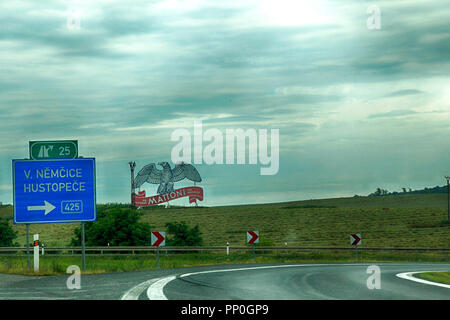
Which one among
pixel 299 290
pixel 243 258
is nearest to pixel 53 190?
pixel 299 290

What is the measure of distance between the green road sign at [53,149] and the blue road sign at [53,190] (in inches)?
9.8

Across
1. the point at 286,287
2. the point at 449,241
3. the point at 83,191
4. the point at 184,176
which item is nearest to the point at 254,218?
the point at 184,176

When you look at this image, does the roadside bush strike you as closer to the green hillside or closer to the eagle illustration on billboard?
the green hillside

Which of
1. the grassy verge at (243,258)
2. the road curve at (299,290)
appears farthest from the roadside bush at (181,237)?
the road curve at (299,290)

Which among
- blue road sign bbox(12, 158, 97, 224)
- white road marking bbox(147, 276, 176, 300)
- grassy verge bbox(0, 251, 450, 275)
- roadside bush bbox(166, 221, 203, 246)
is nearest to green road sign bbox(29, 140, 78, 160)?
blue road sign bbox(12, 158, 97, 224)

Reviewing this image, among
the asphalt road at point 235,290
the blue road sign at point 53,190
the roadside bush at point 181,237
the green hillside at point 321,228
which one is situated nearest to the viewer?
the asphalt road at point 235,290

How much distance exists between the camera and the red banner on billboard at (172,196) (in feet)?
369

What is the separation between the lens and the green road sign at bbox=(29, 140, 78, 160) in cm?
2300

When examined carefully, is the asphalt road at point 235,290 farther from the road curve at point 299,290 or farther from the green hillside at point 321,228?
the green hillside at point 321,228

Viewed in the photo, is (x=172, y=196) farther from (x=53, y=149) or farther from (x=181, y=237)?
(x=53, y=149)

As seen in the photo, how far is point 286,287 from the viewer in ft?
44.3

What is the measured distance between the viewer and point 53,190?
896 inches

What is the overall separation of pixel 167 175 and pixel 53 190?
9236 centimetres
